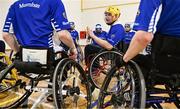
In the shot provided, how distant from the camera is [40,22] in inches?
102

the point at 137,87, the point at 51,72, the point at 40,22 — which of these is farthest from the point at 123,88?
the point at 40,22

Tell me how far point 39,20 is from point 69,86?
0.61 metres

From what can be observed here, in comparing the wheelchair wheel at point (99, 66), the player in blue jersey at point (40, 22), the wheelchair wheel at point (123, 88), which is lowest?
the wheelchair wheel at point (99, 66)

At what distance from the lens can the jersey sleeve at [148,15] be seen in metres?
1.84

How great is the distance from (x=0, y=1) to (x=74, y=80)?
213 inches

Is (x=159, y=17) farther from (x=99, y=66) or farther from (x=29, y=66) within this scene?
(x=99, y=66)

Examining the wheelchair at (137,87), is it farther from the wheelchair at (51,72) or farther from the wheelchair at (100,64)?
the wheelchair at (100,64)

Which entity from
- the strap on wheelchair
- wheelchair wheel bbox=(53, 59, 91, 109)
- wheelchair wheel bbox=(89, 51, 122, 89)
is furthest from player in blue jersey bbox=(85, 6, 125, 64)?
the strap on wheelchair

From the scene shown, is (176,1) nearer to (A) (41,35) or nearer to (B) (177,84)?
(B) (177,84)

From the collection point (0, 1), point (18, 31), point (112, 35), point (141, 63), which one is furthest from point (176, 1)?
point (0, 1)

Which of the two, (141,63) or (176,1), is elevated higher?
(176,1)

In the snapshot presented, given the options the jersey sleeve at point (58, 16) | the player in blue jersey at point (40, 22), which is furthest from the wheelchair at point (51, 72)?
the jersey sleeve at point (58, 16)

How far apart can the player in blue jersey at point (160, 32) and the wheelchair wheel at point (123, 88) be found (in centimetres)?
13

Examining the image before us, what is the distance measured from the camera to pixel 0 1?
7.51 meters
